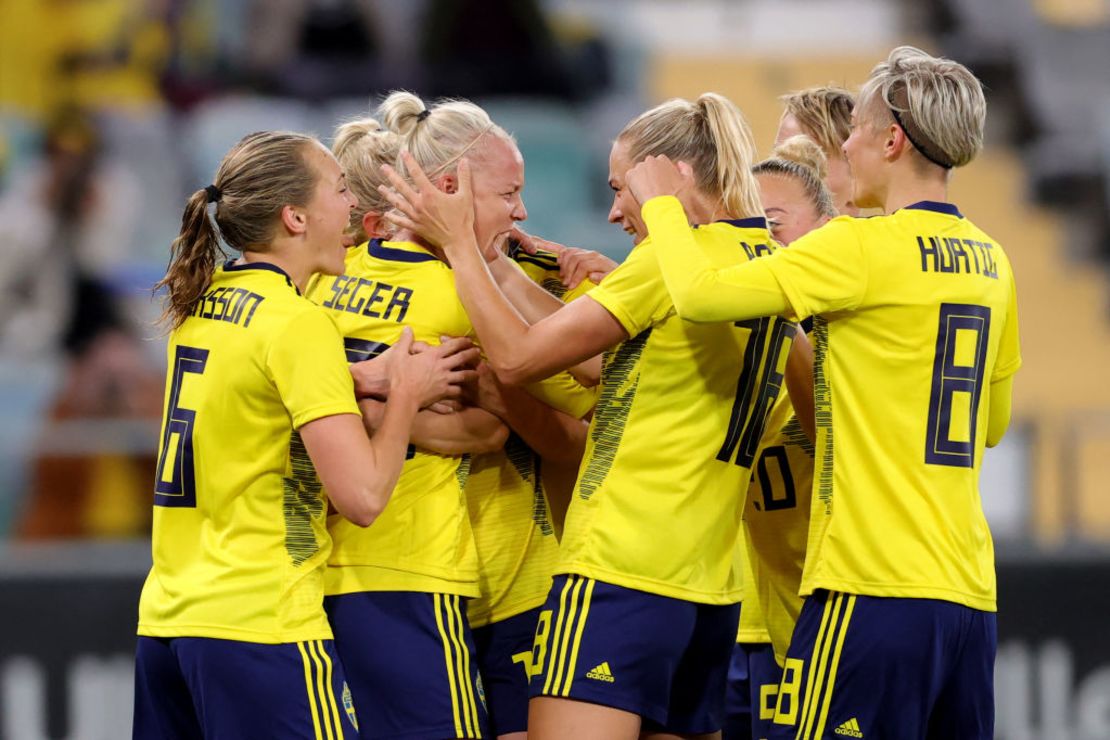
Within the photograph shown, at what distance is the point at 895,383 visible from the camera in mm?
3283

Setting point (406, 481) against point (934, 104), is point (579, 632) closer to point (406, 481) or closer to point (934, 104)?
point (406, 481)

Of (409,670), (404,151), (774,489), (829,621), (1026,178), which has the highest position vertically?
(1026,178)

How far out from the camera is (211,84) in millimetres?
10414

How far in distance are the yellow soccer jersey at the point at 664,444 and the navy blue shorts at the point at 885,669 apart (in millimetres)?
284

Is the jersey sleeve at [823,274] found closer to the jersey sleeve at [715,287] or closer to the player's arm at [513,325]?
the jersey sleeve at [715,287]

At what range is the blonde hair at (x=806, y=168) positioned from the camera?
411 centimetres

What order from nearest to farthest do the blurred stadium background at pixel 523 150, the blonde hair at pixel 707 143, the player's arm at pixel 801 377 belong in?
the blonde hair at pixel 707 143
the player's arm at pixel 801 377
the blurred stadium background at pixel 523 150

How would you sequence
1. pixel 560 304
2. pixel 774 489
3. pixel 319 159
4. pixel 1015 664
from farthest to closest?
pixel 1015 664
pixel 774 489
pixel 560 304
pixel 319 159

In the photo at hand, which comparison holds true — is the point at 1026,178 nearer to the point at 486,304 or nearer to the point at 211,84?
the point at 211,84

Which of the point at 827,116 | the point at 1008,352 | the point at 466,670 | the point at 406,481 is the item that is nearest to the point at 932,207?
the point at 1008,352

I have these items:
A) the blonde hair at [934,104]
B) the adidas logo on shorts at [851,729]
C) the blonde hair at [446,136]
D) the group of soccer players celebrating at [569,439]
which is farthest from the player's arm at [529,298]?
the adidas logo on shorts at [851,729]

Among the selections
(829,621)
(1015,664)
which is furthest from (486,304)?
(1015,664)

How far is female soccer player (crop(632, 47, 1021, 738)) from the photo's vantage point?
3246mm

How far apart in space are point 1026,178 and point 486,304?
873cm
